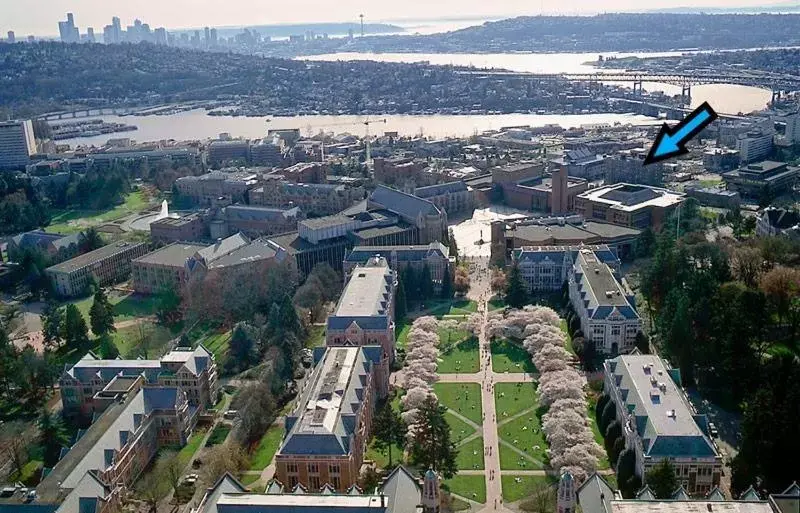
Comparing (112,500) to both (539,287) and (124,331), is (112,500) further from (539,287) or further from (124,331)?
(539,287)

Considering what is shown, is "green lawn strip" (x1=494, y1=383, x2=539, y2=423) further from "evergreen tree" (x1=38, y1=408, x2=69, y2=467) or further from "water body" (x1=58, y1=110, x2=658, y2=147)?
"water body" (x1=58, y1=110, x2=658, y2=147)

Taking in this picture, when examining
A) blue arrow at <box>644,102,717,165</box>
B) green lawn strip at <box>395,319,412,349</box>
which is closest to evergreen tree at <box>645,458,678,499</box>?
blue arrow at <box>644,102,717,165</box>

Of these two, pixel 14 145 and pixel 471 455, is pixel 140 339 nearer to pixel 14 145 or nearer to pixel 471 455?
pixel 471 455

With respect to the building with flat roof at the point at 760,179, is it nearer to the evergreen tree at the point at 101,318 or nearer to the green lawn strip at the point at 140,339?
the green lawn strip at the point at 140,339

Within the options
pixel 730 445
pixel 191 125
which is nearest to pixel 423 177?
pixel 730 445

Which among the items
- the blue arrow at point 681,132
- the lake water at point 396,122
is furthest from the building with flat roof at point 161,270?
the lake water at point 396,122

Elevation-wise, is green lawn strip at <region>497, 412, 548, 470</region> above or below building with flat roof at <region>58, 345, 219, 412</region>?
below
